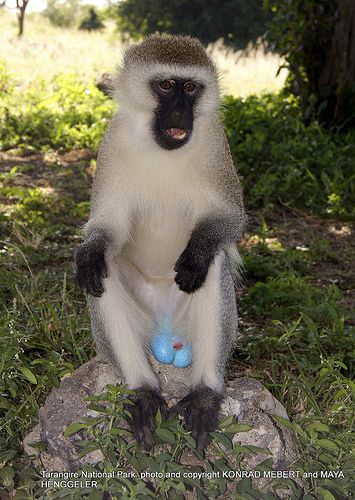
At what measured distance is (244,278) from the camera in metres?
5.43

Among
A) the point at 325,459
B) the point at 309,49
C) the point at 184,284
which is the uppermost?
the point at 309,49

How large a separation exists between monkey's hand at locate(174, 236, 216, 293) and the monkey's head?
0.44 meters

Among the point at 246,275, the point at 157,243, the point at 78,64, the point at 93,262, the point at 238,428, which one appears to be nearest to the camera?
the point at 238,428

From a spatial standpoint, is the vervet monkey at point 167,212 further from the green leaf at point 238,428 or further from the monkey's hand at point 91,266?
the green leaf at point 238,428

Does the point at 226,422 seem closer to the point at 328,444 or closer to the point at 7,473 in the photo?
the point at 328,444

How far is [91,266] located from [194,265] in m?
0.45

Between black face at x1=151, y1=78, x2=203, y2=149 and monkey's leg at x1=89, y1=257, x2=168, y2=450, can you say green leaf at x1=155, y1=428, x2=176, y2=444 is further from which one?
black face at x1=151, y1=78, x2=203, y2=149

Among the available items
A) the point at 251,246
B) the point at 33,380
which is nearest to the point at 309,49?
the point at 251,246

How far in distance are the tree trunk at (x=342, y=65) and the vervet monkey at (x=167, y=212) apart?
5.48m

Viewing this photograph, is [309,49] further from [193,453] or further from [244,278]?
[193,453]

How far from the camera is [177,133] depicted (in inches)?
127

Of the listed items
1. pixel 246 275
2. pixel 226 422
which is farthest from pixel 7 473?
pixel 246 275

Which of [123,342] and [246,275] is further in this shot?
[246,275]

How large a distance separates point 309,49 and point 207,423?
6609 millimetres
